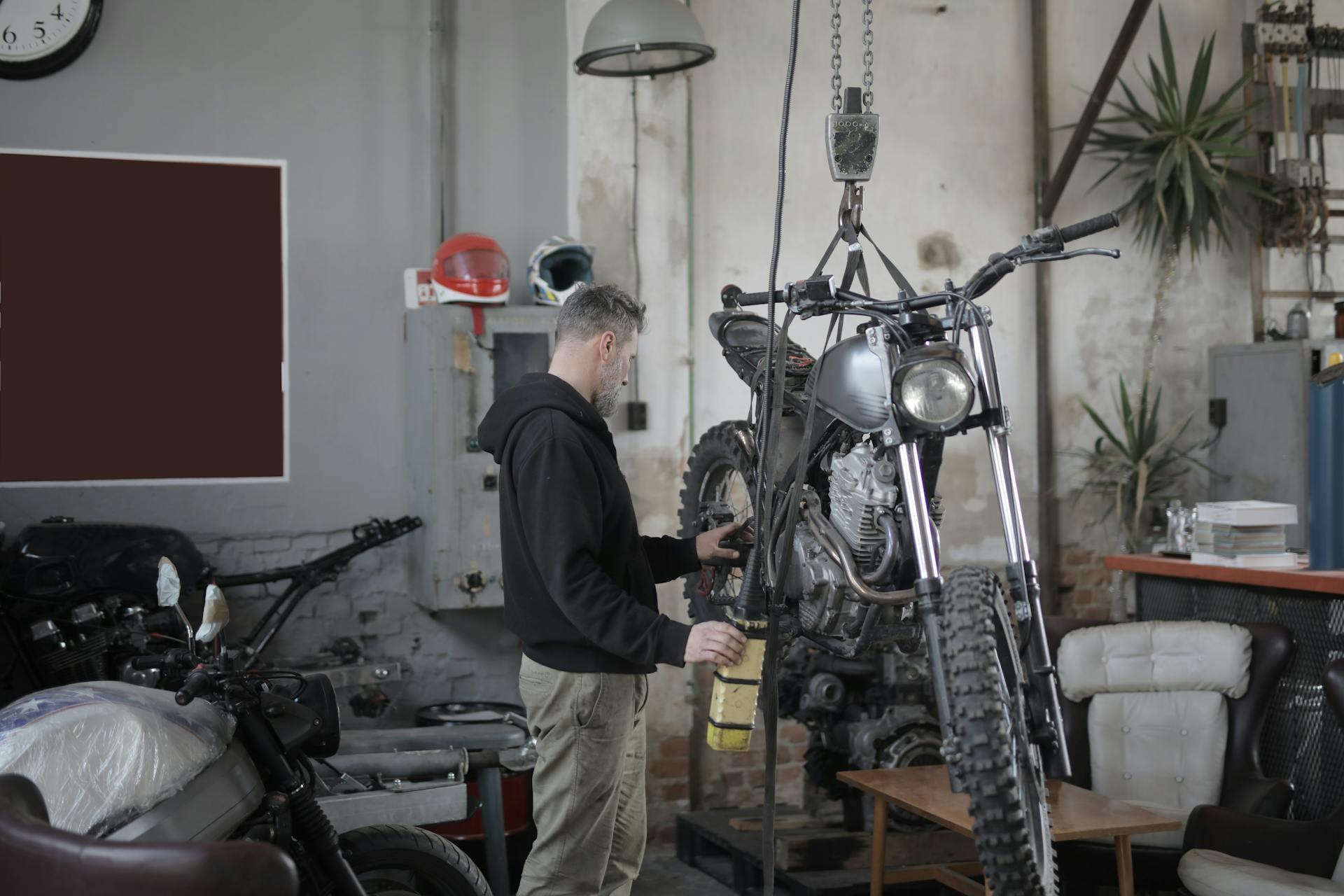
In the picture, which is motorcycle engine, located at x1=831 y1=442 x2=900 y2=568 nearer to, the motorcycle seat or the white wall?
the motorcycle seat

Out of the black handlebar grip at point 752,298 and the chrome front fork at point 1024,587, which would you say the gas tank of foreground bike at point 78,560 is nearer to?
the black handlebar grip at point 752,298

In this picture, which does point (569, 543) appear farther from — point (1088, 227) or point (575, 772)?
point (1088, 227)

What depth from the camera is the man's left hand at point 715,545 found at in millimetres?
2889

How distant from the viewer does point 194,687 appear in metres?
2.34

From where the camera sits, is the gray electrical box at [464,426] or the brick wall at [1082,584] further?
the brick wall at [1082,584]

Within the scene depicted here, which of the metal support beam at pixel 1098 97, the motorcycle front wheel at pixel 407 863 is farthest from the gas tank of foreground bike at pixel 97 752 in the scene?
the metal support beam at pixel 1098 97

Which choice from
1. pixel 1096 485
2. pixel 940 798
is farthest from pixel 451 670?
pixel 1096 485

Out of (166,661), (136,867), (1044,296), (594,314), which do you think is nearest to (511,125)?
(594,314)

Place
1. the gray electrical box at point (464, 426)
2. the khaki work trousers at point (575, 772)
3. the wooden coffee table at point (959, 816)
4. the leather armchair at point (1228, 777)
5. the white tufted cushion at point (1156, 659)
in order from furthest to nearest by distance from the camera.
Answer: the gray electrical box at point (464, 426)
the white tufted cushion at point (1156, 659)
the leather armchair at point (1228, 777)
the wooden coffee table at point (959, 816)
the khaki work trousers at point (575, 772)

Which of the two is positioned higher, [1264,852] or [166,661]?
[166,661]

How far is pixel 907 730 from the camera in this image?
389cm

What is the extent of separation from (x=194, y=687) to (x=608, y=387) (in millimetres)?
1046

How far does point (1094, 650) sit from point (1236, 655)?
40cm

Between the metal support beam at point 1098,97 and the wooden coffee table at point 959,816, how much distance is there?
2.77 m
